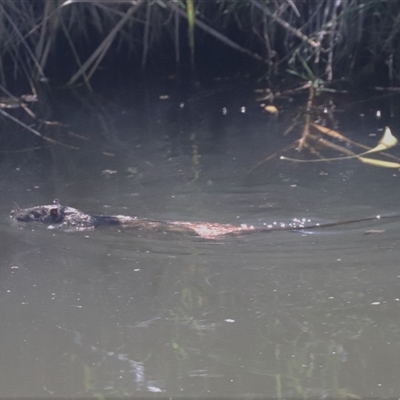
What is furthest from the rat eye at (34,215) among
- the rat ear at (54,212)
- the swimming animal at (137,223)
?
the rat ear at (54,212)

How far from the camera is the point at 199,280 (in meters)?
3.83

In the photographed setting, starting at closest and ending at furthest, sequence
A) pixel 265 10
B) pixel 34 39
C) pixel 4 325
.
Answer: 1. pixel 4 325
2. pixel 265 10
3. pixel 34 39

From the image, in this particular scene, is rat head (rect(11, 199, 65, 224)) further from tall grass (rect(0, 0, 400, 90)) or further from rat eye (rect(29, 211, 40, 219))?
tall grass (rect(0, 0, 400, 90))

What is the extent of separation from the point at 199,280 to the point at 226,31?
5.12m

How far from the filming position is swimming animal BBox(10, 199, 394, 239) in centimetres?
461

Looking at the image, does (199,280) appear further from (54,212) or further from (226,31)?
(226,31)

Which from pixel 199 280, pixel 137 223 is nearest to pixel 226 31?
pixel 137 223

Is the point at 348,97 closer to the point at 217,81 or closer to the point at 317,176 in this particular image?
the point at 217,81

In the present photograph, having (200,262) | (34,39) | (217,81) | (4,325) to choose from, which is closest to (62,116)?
(34,39)

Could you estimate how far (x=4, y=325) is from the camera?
3.40 m

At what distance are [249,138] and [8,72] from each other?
3.41 m

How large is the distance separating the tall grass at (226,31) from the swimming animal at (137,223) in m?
2.43

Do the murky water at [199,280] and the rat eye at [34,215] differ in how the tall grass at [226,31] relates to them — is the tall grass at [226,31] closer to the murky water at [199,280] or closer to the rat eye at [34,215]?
the murky water at [199,280]

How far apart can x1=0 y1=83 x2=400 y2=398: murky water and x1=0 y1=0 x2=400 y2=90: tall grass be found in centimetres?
111
